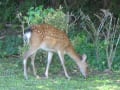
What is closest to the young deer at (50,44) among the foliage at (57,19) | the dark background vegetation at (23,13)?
the foliage at (57,19)

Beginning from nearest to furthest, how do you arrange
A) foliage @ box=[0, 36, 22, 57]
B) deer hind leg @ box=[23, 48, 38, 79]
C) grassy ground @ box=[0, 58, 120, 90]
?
1. grassy ground @ box=[0, 58, 120, 90]
2. deer hind leg @ box=[23, 48, 38, 79]
3. foliage @ box=[0, 36, 22, 57]

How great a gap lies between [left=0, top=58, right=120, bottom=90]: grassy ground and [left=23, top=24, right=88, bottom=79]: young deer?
0.80 feet

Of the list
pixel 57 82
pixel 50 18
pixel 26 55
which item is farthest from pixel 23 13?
pixel 57 82

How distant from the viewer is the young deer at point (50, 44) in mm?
10703

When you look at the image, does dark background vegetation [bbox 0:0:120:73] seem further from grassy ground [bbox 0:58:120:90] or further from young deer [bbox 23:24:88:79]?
grassy ground [bbox 0:58:120:90]

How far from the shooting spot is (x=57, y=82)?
33.3ft

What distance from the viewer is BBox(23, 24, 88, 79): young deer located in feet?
35.1

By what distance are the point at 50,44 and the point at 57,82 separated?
3.55 feet

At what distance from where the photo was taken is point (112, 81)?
10438mm

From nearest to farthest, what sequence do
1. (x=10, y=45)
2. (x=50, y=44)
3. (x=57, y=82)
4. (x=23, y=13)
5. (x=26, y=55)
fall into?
(x=57, y=82) < (x=26, y=55) < (x=50, y=44) < (x=10, y=45) < (x=23, y=13)

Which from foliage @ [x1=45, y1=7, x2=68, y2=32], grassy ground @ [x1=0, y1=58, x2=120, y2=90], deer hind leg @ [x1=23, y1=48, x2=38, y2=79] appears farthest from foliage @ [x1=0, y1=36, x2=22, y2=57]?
deer hind leg @ [x1=23, y1=48, x2=38, y2=79]

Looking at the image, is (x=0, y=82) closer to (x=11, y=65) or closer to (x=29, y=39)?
(x=29, y=39)

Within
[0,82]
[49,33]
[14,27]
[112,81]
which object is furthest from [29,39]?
[14,27]

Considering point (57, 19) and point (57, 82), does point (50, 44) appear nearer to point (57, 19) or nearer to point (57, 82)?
point (57, 19)
